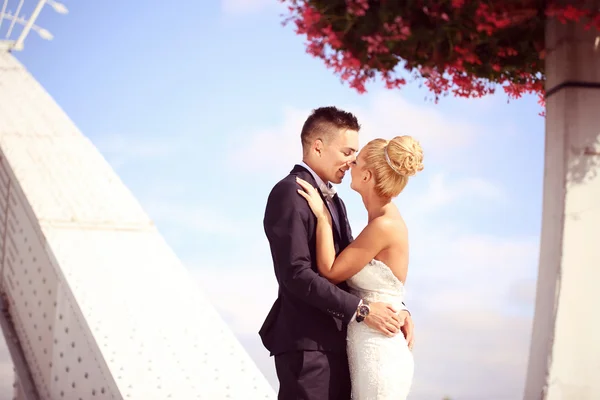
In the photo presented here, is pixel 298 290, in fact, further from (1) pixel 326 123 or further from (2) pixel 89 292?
(2) pixel 89 292

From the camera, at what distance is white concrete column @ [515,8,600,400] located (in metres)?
2.70

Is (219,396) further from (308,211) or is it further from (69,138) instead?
(69,138)

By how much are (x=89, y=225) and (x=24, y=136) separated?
118 centimetres

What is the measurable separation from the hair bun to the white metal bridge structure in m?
2.38

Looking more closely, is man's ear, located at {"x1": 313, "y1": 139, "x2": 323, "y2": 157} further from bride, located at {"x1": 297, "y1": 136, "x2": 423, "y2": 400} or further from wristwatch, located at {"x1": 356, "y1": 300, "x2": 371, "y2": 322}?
wristwatch, located at {"x1": 356, "y1": 300, "x2": 371, "y2": 322}

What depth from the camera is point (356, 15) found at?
8.54ft

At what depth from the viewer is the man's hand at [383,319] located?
316cm

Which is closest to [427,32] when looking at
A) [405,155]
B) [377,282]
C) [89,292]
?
[405,155]

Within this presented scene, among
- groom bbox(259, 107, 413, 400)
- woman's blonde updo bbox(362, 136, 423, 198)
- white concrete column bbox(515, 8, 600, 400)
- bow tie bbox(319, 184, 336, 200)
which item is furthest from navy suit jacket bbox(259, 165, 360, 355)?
white concrete column bbox(515, 8, 600, 400)

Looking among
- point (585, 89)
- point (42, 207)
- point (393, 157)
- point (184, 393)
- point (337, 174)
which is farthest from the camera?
point (42, 207)

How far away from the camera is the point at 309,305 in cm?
325

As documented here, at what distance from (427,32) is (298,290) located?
3.70ft

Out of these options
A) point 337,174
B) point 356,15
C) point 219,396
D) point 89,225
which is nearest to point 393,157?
point 337,174

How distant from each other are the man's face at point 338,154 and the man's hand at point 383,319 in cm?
62
